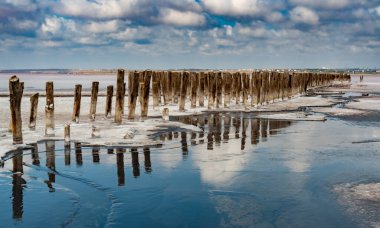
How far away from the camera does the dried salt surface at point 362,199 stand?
235 inches

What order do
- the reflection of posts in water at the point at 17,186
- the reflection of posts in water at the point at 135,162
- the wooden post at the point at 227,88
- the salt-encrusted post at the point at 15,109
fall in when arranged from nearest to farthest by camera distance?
the reflection of posts in water at the point at 17,186, the reflection of posts in water at the point at 135,162, the salt-encrusted post at the point at 15,109, the wooden post at the point at 227,88

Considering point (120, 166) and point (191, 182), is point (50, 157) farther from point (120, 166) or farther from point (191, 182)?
point (191, 182)

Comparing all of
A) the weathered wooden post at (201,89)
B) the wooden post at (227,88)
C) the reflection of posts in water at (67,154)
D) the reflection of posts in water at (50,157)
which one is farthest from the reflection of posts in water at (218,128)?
the wooden post at (227,88)

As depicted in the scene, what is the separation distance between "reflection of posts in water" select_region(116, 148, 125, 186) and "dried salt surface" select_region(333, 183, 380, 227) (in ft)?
11.9

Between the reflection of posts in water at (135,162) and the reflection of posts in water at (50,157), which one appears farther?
the reflection of posts in water at (135,162)

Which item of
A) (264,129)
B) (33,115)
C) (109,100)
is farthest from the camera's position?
(109,100)

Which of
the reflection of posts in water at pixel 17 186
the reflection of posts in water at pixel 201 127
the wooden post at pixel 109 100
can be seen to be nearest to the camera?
the reflection of posts in water at pixel 17 186

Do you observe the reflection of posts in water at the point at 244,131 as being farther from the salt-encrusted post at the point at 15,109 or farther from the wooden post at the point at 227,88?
the salt-encrusted post at the point at 15,109

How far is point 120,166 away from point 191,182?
73.6 inches

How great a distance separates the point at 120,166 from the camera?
8.92 metres

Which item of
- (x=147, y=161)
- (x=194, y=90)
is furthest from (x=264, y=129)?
(x=194, y=90)

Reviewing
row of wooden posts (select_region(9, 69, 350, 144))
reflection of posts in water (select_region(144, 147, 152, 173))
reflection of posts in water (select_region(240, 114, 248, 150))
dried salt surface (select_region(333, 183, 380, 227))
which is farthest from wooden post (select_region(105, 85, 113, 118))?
dried salt surface (select_region(333, 183, 380, 227))

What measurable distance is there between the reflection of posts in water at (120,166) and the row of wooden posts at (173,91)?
6.78 ft

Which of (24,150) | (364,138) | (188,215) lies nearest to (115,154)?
(24,150)
